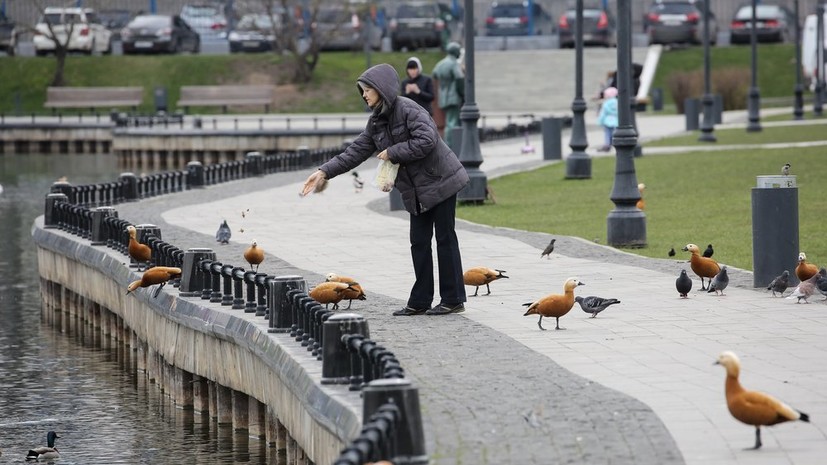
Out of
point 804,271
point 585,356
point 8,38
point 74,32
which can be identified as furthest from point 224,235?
point 8,38

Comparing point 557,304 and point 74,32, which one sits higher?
point 74,32

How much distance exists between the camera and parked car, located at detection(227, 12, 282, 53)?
6438 cm

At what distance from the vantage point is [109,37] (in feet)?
214

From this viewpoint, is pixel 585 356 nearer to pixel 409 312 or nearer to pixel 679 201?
pixel 409 312

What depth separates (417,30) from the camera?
63406 mm

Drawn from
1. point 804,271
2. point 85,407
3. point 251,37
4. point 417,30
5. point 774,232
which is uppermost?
point 417,30

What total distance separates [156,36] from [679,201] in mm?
43010

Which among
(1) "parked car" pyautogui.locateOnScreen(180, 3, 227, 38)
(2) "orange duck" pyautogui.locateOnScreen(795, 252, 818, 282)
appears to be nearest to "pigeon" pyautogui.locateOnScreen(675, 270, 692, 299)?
(2) "orange duck" pyautogui.locateOnScreen(795, 252, 818, 282)

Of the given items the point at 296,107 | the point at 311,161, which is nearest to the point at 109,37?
the point at 296,107

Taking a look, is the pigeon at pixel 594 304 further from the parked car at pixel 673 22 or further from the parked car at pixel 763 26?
the parked car at pixel 763 26

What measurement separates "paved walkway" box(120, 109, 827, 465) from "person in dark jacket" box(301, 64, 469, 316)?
1.18 ft

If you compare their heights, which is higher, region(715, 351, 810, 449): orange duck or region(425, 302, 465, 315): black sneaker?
region(715, 351, 810, 449): orange duck

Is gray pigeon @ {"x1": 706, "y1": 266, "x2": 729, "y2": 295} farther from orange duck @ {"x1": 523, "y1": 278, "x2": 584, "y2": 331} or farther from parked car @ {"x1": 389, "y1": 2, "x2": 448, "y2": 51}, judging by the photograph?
parked car @ {"x1": 389, "y1": 2, "x2": 448, "y2": 51}

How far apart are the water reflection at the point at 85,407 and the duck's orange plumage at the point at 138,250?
1.09 meters
